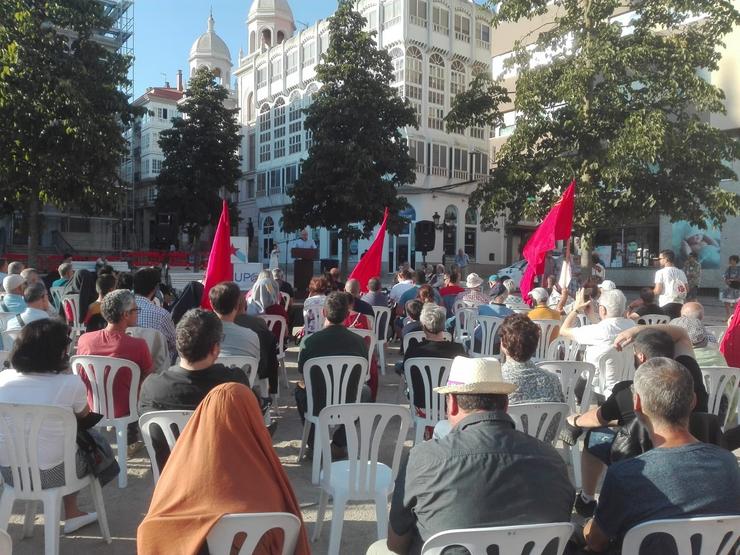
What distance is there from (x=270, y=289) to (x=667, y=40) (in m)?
10.9

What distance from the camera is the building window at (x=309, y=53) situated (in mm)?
39031

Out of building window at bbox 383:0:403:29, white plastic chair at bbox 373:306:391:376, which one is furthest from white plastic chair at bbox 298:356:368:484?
building window at bbox 383:0:403:29

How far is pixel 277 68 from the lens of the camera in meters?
42.3

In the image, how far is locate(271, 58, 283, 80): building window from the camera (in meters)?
41.8

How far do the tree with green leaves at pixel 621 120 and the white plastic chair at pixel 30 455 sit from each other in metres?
11.9

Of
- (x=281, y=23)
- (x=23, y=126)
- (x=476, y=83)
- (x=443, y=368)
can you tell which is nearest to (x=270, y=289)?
(x=443, y=368)

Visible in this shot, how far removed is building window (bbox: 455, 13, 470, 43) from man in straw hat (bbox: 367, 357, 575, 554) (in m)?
37.1

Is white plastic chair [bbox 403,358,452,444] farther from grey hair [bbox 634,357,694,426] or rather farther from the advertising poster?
the advertising poster

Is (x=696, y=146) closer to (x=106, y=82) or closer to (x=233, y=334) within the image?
(x=233, y=334)

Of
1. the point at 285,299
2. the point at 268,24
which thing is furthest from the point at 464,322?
the point at 268,24

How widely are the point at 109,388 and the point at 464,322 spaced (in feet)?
18.6

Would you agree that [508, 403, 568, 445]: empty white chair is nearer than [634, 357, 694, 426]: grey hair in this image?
No

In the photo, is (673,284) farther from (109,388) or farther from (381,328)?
(109,388)

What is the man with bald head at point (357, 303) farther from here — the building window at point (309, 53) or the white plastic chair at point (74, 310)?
the building window at point (309, 53)
